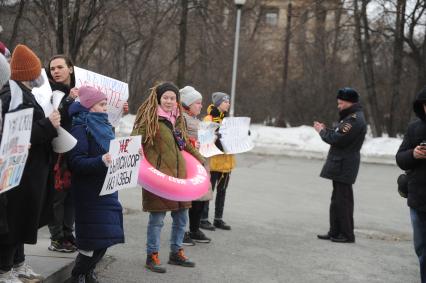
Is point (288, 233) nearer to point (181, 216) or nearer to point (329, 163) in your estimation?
point (329, 163)

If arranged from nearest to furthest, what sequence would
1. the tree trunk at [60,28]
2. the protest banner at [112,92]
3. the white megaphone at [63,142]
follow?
the white megaphone at [63,142] < the protest banner at [112,92] < the tree trunk at [60,28]

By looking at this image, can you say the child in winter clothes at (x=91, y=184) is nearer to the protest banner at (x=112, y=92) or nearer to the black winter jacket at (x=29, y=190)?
the black winter jacket at (x=29, y=190)

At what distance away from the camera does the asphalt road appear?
19.8 feet

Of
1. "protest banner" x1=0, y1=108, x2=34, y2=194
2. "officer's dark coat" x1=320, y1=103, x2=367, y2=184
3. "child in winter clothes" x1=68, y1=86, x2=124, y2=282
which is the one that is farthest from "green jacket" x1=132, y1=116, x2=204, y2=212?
"officer's dark coat" x1=320, y1=103, x2=367, y2=184

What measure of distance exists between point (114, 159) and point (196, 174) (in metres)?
1.41

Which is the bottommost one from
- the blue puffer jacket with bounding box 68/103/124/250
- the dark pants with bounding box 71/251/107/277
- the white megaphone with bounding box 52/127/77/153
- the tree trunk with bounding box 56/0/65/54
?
the dark pants with bounding box 71/251/107/277

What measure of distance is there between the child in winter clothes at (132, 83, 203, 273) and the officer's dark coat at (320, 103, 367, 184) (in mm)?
2513

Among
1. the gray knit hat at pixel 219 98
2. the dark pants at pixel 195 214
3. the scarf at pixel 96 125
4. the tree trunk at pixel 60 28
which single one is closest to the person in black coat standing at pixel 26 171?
the scarf at pixel 96 125

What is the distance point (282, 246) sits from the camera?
24.2 feet

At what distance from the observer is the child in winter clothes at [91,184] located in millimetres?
4703

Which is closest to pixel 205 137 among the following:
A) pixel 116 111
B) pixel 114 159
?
pixel 116 111

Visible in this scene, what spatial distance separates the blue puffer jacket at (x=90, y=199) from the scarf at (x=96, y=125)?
34 mm

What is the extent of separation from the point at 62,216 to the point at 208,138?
2304 millimetres

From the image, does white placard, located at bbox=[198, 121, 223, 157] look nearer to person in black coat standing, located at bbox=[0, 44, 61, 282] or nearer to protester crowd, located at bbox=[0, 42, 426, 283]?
protester crowd, located at bbox=[0, 42, 426, 283]
